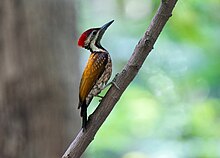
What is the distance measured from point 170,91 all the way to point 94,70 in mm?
2845

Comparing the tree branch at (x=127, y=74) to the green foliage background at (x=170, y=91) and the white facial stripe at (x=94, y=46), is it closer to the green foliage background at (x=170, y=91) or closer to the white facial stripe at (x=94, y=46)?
the white facial stripe at (x=94, y=46)

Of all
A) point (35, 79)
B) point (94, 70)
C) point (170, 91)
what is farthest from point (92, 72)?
point (170, 91)

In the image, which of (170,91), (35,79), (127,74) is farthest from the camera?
(170,91)

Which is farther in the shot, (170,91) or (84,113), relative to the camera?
(170,91)

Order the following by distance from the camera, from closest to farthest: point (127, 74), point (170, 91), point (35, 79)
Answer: point (127, 74) < point (35, 79) < point (170, 91)

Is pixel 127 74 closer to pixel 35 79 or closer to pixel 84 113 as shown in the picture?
pixel 84 113

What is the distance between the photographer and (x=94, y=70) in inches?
35.1

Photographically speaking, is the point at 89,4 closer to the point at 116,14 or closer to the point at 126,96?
the point at 116,14

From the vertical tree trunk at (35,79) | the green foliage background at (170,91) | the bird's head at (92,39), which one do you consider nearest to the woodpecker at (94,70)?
the bird's head at (92,39)

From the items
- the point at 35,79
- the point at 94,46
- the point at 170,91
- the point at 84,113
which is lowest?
the point at 170,91

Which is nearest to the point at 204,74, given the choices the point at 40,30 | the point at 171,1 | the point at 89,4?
the point at 40,30

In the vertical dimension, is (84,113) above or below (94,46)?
below

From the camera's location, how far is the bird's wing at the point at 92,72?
877 mm

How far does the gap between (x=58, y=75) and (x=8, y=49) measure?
0.25 metres
